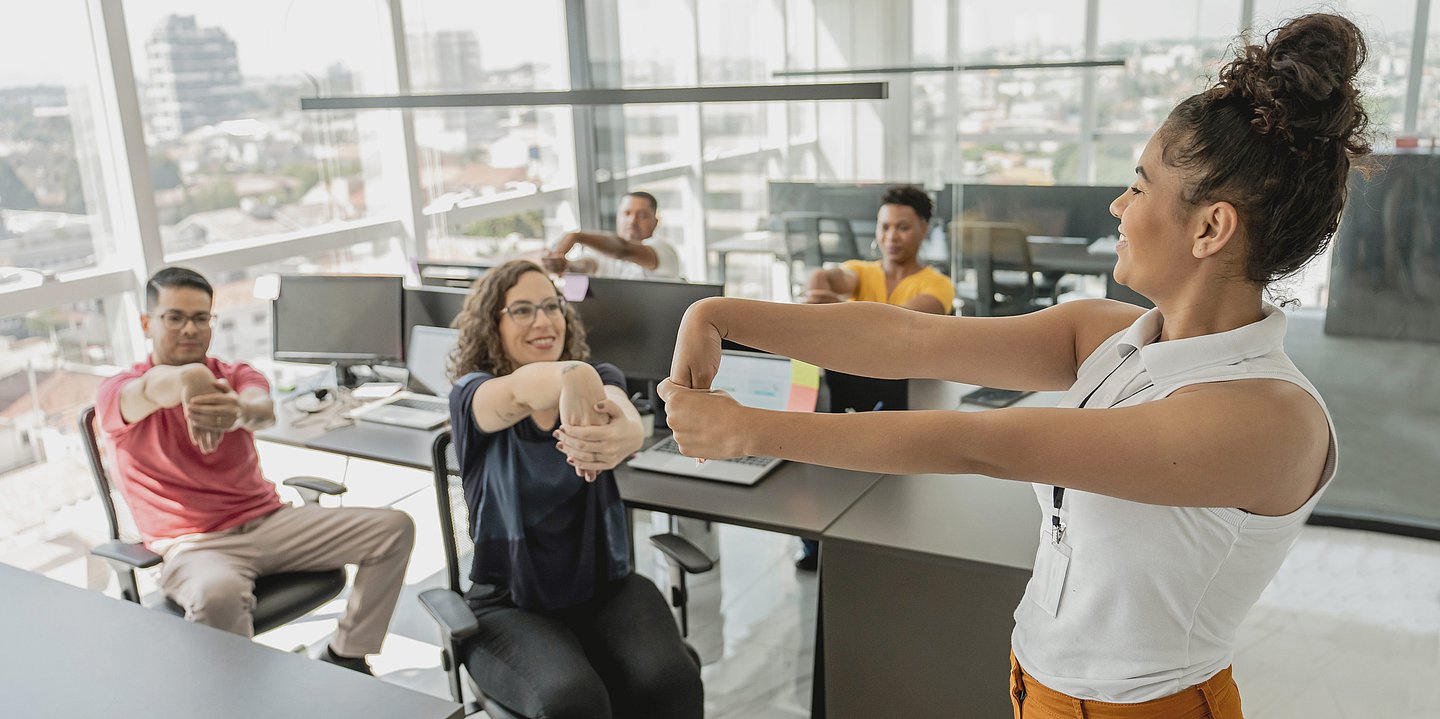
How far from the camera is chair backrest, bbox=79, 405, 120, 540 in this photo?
283 cm

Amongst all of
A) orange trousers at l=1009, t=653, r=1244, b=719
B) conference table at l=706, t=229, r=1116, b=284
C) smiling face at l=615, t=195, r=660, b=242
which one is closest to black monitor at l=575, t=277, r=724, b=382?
smiling face at l=615, t=195, r=660, b=242

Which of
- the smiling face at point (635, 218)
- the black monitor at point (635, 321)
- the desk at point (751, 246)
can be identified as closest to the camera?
the black monitor at point (635, 321)

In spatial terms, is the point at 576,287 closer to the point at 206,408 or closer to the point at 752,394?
the point at 752,394

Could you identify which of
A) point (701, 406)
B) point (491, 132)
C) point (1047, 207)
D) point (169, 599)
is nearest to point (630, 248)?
point (491, 132)

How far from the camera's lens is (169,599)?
2.76 m

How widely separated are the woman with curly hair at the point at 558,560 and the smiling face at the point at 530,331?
0.06 m

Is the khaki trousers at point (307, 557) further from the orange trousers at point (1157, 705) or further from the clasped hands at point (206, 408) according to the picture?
the orange trousers at point (1157, 705)

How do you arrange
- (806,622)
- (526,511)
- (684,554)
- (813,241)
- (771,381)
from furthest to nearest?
(813,241) → (806,622) → (771,381) → (684,554) → (526,511)

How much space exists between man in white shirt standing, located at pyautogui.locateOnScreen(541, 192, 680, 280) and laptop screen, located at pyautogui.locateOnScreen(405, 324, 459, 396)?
760 millimetres

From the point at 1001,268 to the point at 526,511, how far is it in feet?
9.77

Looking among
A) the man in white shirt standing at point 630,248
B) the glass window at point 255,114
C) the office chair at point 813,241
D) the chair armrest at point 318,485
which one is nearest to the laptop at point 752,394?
the chair armrest at point 318,485

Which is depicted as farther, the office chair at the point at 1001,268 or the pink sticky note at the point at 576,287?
the office chair at the point at 1001,268

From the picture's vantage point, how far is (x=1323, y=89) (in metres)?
1.06

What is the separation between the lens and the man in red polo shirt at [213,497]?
2750 mm
